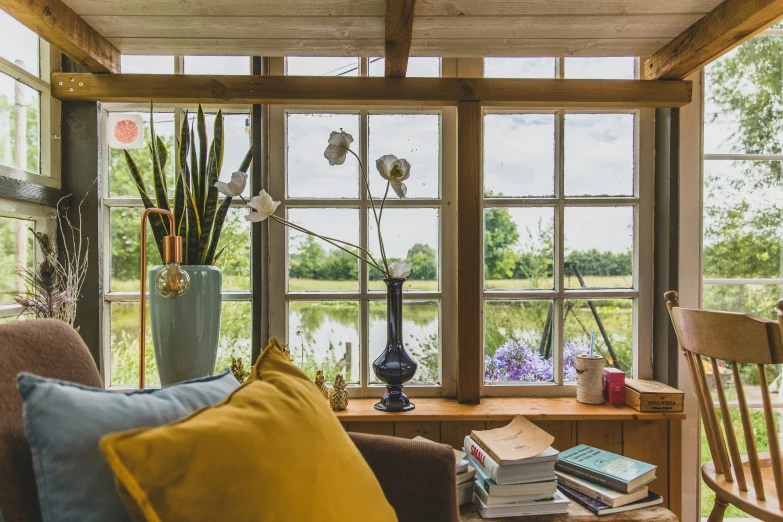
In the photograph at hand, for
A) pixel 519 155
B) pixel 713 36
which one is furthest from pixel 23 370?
pixel 713 36

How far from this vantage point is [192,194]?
192 centimetres

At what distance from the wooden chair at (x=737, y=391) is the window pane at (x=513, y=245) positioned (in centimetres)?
57

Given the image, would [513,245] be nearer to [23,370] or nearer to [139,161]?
[139,161]

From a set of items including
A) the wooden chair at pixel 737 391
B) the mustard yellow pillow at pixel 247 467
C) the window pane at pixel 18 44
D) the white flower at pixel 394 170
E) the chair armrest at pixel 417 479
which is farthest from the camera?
the white flower at pixel 394 170

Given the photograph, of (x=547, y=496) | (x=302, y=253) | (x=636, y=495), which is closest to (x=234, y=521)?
(x=547, y=496)

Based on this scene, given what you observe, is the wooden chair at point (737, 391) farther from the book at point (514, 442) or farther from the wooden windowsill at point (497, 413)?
the book at point (514, 442)

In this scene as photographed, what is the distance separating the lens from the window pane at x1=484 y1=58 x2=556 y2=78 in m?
2.22

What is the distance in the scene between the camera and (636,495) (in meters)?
1.57

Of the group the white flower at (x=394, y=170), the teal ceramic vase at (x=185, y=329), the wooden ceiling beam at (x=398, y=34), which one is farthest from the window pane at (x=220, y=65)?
the teal ceramic vase at (x=185, y=329)

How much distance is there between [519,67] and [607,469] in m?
1.65

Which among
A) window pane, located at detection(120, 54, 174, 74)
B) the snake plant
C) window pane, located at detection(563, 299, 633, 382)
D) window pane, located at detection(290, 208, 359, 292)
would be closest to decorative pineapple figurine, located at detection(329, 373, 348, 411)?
window pane, located at detection(290, 208, 359, 292)

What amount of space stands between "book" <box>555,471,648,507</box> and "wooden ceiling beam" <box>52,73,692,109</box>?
4.77 feet

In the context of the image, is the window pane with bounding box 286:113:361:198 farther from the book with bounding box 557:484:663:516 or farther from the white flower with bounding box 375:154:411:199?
the book with bounding box 557:484:663:516

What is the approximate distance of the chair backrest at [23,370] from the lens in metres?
0.83
